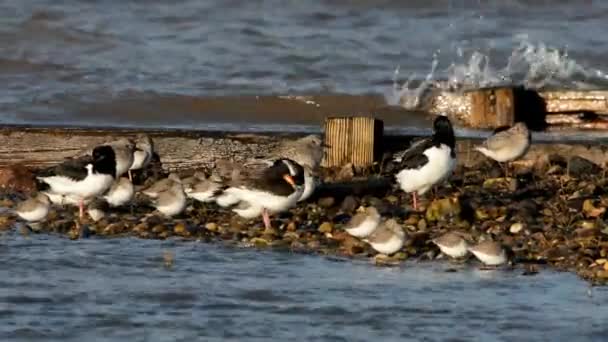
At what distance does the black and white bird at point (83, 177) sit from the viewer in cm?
1127

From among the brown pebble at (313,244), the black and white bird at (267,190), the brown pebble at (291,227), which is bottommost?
the brown pebble at (313,244)

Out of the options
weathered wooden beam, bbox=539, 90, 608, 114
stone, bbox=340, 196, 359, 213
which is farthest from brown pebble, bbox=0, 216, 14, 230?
weathered wooden beam, bbox=539, 90, 608, 114

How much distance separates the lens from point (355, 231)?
10031 mm

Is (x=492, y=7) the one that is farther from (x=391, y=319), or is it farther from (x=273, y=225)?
(x=391, y=319)

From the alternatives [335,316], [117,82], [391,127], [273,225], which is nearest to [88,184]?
[273,225]

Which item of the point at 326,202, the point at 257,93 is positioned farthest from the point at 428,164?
the point at 257,93

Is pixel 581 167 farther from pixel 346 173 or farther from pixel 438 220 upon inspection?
pixel 346 173

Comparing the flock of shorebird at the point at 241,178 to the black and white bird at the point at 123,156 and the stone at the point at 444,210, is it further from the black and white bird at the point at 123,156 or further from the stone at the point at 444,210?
the stone at the point at 444,210

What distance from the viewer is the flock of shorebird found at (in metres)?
10.8

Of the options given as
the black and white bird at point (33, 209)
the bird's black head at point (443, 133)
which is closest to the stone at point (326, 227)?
the bird's black head at point (443, 133)

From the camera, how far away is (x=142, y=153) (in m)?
11.9

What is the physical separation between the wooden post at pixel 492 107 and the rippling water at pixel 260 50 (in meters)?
1.97

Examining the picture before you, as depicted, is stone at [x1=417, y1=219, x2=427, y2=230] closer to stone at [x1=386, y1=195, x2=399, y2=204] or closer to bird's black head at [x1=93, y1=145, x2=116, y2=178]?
stone at [x1=386, y1=195, x2=399, y2=204]

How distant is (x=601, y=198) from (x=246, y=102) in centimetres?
574
